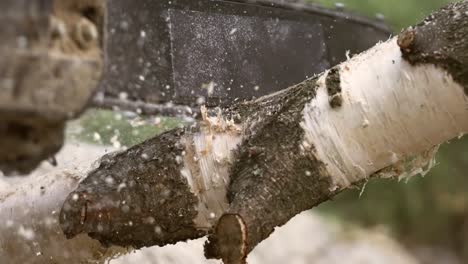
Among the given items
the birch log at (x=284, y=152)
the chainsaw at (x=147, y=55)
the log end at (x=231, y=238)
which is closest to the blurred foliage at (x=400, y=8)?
the chainsaw at (x=147, y=55)

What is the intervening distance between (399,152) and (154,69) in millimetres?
676

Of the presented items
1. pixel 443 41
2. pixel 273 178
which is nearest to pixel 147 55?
pixel 273 178

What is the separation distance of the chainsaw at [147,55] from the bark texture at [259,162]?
0.65ft

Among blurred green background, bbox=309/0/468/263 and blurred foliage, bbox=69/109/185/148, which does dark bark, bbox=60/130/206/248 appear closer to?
blurred foliage, bbox=69/109/185/148

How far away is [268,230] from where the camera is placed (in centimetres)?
111

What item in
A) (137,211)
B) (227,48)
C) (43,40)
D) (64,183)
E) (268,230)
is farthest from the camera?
(227,48)

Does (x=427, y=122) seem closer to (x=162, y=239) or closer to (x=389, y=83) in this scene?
(x=389, y=83)

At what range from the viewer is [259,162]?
118cm

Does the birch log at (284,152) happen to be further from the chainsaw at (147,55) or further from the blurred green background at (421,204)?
the blurred green background at (421,204)

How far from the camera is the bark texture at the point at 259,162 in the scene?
1.08 m

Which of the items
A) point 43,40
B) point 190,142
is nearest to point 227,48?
point 190,142

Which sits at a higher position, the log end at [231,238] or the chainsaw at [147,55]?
the chainsaw at [147,55]

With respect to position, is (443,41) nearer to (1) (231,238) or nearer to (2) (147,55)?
(1) (231,238)

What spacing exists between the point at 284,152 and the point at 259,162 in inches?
1.7
